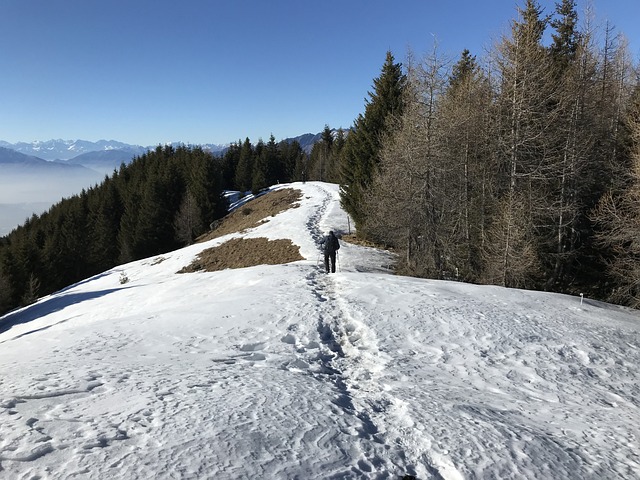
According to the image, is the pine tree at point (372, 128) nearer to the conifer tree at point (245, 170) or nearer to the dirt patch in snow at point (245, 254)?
the dirt patch in snow at point (245, 254)

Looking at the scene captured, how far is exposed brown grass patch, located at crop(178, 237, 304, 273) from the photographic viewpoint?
82.6ft

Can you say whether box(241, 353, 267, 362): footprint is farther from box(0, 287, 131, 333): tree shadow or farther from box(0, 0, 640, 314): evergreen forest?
box(0, 287, 131, 333): tree shadow

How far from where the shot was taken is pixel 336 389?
23.7 ft

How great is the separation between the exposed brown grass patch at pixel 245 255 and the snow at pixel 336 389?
1043cm

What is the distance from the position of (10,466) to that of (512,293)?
14.7 meters

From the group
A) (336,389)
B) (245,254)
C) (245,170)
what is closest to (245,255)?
(245,254)

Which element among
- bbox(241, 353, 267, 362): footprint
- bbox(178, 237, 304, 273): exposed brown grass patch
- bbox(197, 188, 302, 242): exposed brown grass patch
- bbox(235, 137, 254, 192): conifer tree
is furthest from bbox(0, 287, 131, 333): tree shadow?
bbox(235, 137, 254, 192): conifer tree

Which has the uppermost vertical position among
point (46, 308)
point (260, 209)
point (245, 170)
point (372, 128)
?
point (245, 170)

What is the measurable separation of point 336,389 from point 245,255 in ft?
69.7

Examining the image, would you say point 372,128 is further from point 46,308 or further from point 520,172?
point 46,308

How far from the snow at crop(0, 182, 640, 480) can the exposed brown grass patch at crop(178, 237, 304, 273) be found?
1043 centimetres

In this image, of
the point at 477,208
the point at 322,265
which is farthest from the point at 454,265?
the point at 322,265

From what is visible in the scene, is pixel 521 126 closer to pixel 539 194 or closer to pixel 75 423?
pixel 539 194

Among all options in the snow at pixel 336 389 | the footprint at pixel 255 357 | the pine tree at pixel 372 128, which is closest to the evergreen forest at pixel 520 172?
the pine tree at pixel 372 128
